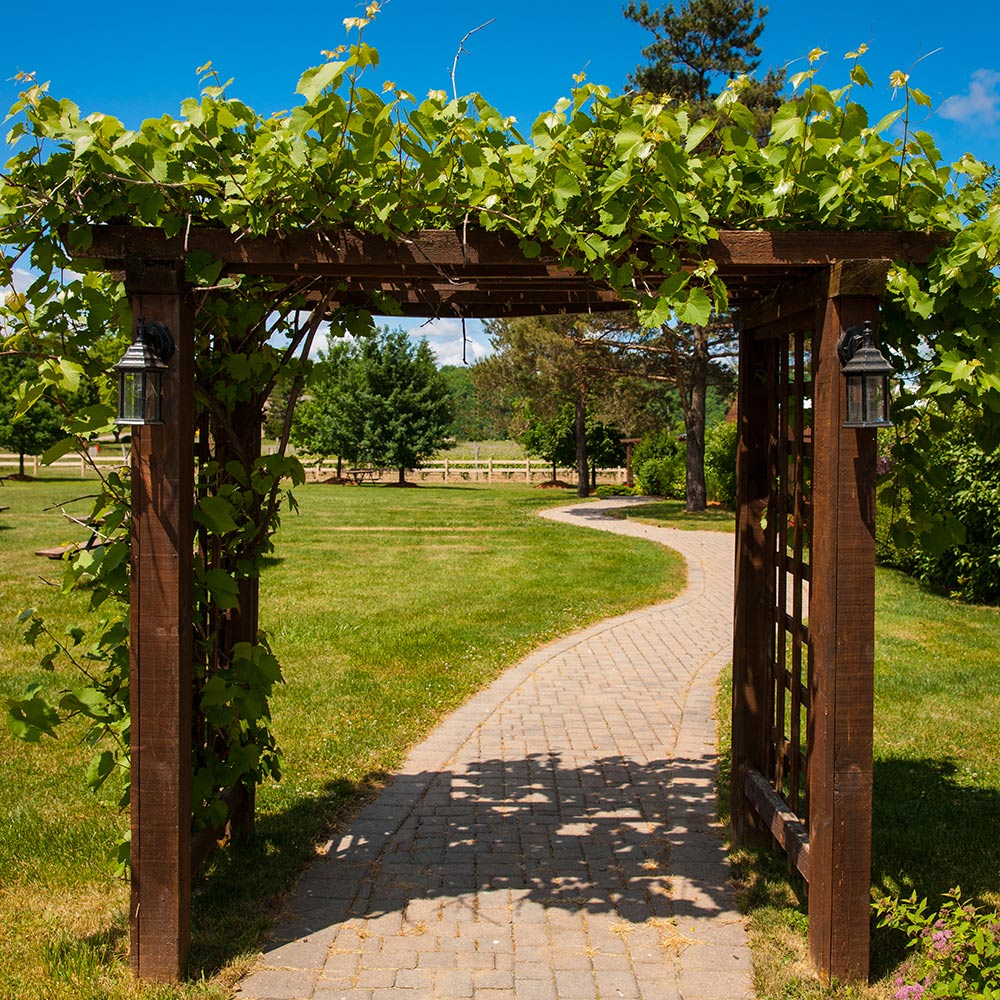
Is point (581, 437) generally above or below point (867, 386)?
above

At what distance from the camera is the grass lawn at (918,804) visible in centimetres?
366

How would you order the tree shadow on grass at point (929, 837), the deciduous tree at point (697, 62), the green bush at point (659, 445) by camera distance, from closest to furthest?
1. the tree shadow on grass at point (929, 837)
2. the deciduous tree at point (697, 62)
3. the green bush at point (659, 445)

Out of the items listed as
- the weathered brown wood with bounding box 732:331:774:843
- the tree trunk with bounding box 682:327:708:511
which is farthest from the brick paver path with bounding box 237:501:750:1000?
the tree trunk with bounding box 682:327:708:511

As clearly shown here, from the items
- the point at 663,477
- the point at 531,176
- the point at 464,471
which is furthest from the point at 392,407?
the point at 531,176

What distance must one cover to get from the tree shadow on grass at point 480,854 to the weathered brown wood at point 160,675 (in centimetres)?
28

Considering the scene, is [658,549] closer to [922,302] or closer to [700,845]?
[700,845]

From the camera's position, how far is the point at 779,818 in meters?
3.93

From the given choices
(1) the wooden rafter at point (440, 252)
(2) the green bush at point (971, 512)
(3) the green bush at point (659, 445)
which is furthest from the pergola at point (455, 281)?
(3) the green bush at point (659, 445)

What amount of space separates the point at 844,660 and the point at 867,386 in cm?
94

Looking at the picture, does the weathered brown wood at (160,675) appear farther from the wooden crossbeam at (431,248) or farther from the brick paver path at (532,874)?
the brick paver path at (532,874)

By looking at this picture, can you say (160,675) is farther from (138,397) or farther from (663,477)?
(663,477)

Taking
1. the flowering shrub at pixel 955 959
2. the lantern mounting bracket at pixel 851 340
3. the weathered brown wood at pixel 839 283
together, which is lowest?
the flowering shrub at pixel 955 959

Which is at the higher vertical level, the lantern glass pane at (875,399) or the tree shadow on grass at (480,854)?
the lantern glass pane at (875,399)

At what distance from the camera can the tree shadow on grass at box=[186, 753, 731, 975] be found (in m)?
3.99
